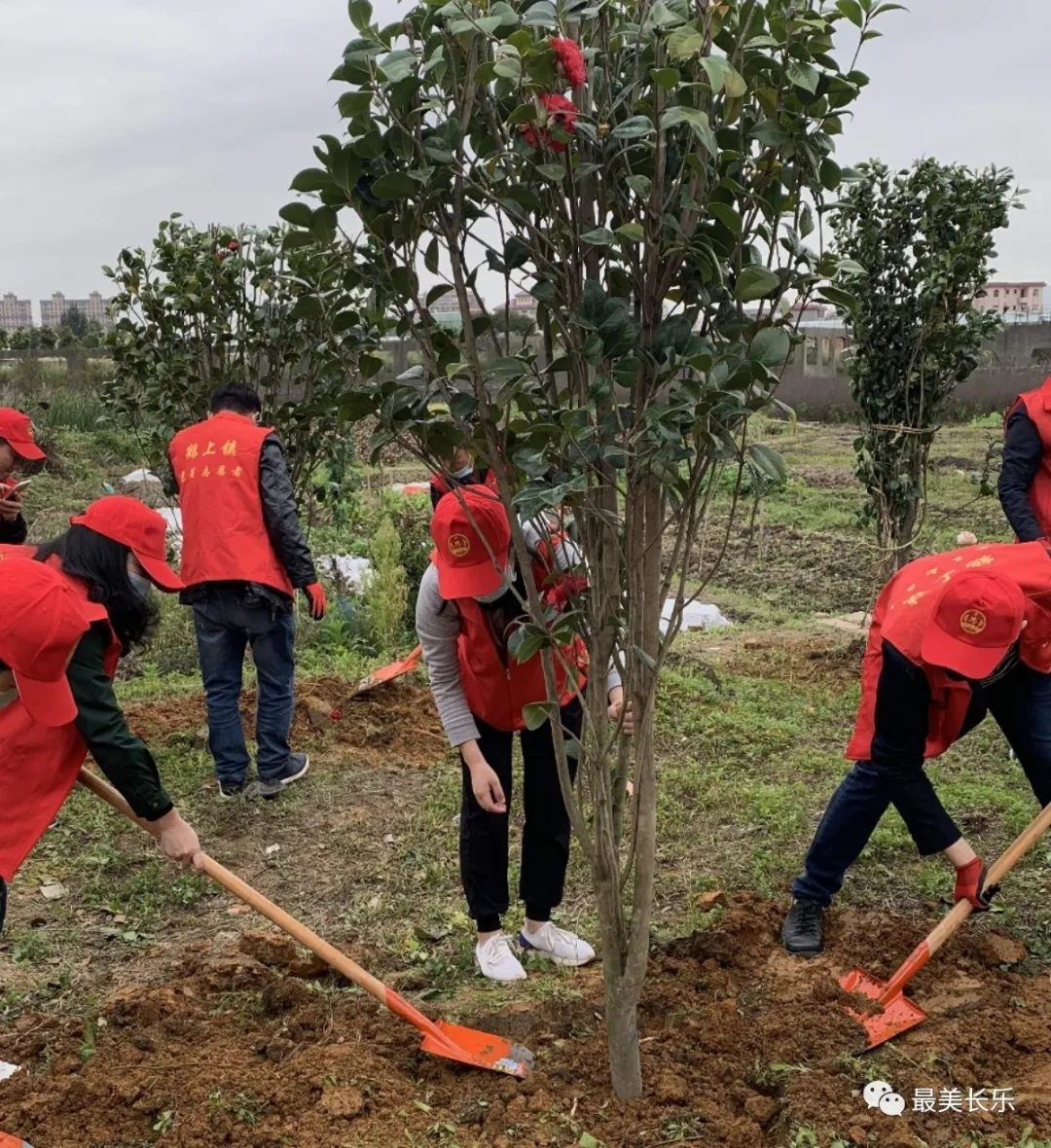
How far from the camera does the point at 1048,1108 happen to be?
2.56 meters

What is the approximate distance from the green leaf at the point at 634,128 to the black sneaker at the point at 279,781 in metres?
3.65

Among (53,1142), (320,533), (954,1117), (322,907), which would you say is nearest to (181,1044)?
(53,1142)

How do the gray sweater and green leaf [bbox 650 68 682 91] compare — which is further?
the gray sweater

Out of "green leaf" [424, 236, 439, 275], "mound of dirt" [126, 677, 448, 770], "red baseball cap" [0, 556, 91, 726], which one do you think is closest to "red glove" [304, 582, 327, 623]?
"mound of dirt" [126, 677, 448, 770]

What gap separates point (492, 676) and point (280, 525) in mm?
1997

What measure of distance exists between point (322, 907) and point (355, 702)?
82.5 inches

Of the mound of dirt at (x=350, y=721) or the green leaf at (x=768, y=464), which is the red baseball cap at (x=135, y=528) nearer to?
the green leaf at (x=768, y=464)

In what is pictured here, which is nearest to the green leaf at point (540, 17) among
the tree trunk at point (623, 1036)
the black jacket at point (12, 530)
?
the tree trunk at point (623, 1036)

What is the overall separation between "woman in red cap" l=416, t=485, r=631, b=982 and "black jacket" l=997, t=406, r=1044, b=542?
6.78 feet

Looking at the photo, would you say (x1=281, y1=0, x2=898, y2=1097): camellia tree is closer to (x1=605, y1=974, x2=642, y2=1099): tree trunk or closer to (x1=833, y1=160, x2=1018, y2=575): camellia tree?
(x1=605, y1=974, x2=642, y2=1099): tree trunk

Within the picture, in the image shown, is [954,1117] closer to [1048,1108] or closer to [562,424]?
[1048,1108]

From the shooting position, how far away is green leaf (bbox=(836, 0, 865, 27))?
6.40 ft

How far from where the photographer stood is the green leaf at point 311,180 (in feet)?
6.87

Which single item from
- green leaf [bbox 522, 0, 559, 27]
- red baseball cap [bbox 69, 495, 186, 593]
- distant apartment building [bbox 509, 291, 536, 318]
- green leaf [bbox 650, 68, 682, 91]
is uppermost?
green leaf [bbox 522, 0, 559, 27]
